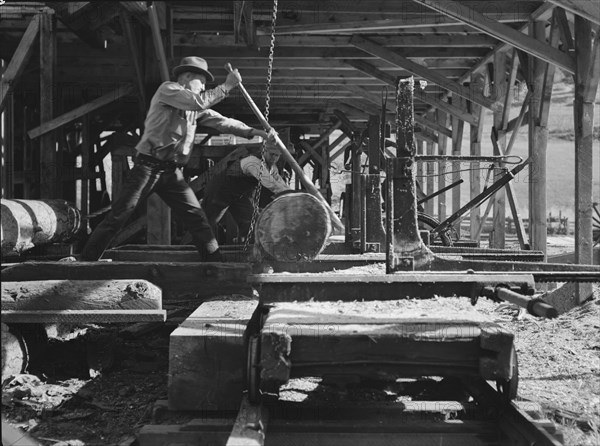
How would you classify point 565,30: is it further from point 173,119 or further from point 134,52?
point 134,52

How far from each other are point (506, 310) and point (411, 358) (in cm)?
536

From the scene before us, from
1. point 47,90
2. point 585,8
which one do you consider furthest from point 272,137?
point 47,90

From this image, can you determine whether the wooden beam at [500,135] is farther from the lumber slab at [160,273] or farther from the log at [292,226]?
the log at [292,226]

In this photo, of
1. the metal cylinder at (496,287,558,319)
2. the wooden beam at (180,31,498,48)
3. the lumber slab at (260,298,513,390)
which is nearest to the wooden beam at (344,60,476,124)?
the wooden beam at (180,31,498,48)

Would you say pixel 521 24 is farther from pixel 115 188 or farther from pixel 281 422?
pixel 281 422

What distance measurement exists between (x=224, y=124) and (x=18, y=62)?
136 inches

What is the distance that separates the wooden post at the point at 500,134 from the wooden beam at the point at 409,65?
0.35 m

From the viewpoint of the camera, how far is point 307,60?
42.5 ft

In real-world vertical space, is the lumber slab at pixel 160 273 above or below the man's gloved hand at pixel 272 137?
below

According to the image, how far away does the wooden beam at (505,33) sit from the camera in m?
8.13

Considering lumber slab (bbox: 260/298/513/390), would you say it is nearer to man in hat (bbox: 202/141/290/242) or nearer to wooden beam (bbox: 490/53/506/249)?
man in hat (bbox: 202/141/290/242)

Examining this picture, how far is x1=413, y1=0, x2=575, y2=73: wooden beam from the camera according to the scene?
8133 mm

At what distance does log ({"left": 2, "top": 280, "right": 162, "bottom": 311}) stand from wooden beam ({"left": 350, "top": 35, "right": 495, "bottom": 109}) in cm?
719

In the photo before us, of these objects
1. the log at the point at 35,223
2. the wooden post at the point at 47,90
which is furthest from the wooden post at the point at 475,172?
the wooden post at the point at 47,90
